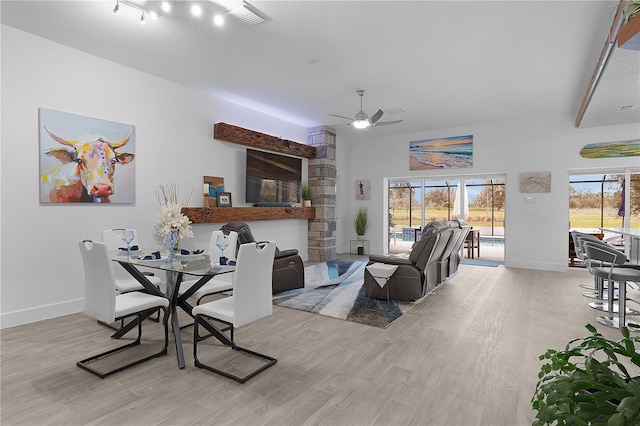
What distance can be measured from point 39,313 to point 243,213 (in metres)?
3.00

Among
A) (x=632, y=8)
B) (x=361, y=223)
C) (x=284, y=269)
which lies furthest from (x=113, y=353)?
(x=361, y=223)

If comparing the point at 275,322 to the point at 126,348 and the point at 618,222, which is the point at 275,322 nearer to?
the point at 126,348

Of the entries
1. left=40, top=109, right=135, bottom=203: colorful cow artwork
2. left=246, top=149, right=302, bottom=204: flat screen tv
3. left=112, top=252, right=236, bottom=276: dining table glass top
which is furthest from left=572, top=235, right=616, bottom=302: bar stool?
left=40, top=109, right=135, bottom=203: colorful cow artwork

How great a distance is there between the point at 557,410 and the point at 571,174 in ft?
24.3

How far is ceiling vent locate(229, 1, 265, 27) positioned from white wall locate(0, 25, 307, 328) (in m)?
2.18

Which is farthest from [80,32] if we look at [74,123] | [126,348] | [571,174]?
[571,174]

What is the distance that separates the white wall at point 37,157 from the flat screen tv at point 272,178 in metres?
0.96

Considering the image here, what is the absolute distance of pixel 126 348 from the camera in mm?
3021

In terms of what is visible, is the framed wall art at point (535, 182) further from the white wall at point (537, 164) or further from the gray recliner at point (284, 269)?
the gray recliner at point (284, 269)

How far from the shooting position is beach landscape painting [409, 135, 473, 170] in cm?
779

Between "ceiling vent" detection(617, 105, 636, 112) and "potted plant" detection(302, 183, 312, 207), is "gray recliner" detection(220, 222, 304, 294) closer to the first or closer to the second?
"potted plant" detection(302, 183, 312, 207)

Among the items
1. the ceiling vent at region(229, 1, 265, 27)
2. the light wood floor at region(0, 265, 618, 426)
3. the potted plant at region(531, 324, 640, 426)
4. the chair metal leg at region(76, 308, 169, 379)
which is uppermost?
the ceiling vent at region(229, 1, 265, 27)

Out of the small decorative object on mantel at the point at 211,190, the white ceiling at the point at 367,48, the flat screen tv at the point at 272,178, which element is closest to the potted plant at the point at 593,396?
the white ceiling at the point at 367,48

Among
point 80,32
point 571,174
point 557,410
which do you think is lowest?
point 557,410
